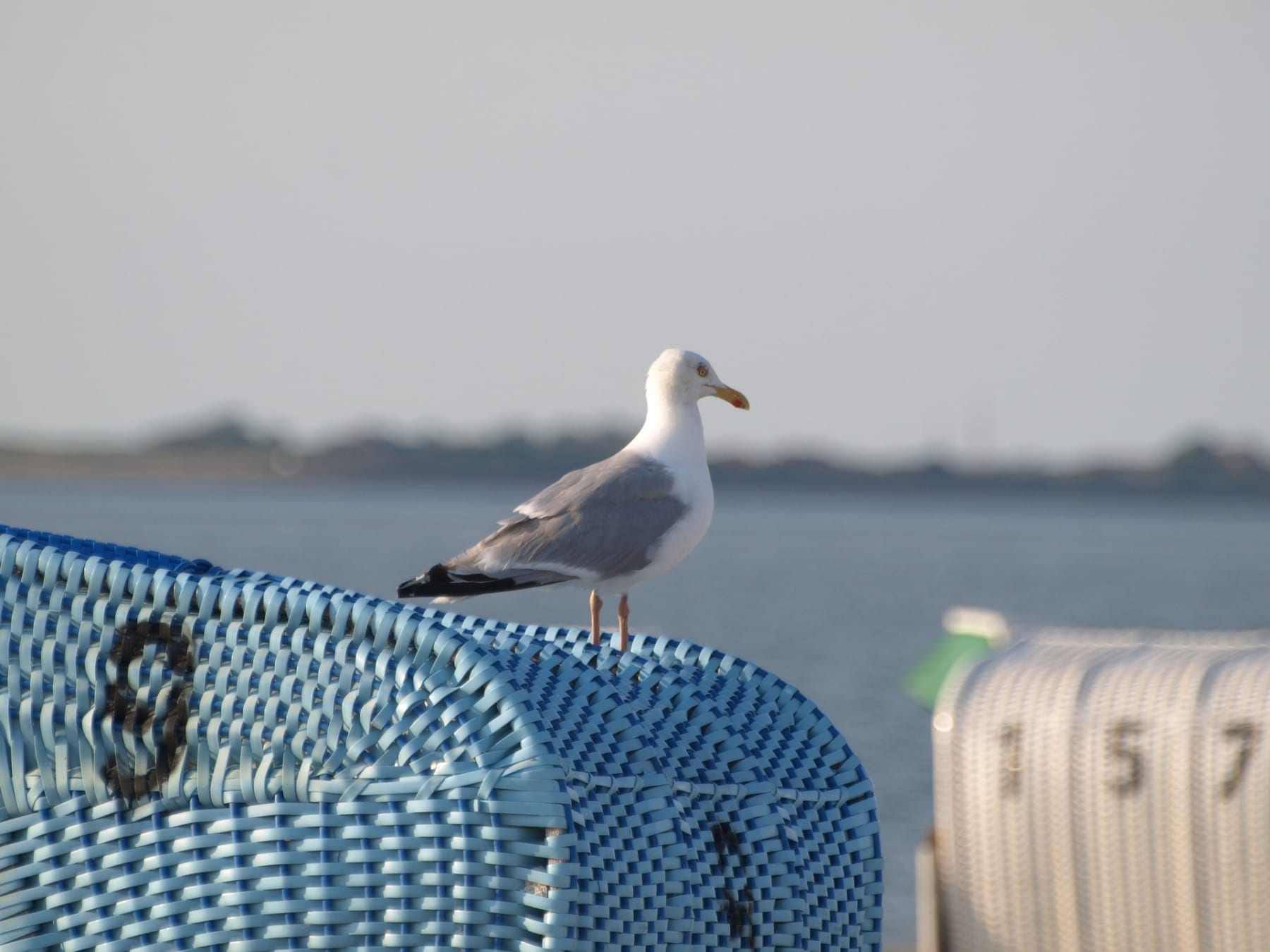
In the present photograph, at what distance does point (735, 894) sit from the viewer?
2898mm

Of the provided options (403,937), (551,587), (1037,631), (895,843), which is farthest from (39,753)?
(895,843)

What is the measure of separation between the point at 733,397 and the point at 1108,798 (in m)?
2.62

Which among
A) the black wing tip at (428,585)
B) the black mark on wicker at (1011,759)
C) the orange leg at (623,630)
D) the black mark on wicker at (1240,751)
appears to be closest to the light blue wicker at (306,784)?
the orange leg at (623,630)

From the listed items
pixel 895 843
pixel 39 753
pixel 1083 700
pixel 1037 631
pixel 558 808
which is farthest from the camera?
pixel 895 843

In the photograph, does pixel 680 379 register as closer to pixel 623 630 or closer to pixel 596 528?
pixel 596 528

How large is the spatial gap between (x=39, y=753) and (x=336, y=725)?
0.46 meters

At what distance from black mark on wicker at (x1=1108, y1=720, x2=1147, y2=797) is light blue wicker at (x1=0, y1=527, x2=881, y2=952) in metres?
3.94

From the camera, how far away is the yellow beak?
488 cm

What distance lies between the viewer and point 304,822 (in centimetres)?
246

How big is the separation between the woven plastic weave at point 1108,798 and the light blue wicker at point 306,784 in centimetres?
387

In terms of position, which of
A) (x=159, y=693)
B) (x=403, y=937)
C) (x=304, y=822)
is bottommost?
(x=403, y=937)

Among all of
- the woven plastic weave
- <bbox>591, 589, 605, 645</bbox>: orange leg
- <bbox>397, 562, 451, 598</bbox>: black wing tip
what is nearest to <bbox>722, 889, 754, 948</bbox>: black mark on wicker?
<bbox>591, 589, 605, 645</bbox>: orange leg

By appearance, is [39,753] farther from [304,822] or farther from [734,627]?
[734,627]

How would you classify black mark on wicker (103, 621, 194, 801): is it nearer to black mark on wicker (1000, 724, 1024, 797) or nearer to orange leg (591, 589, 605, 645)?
orange leg (591, 589, 605, 645)
